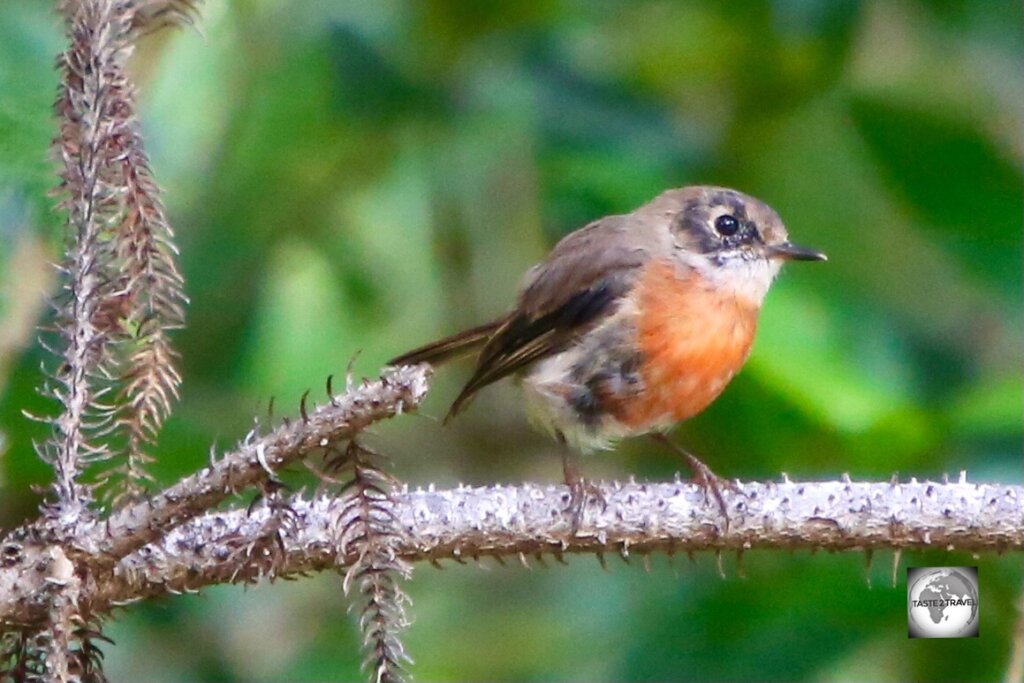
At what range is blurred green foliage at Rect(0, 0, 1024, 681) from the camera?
3.54 m

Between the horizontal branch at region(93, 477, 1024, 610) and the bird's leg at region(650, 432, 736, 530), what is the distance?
0.05 feet

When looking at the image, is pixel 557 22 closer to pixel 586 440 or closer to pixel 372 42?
pixel 372 42

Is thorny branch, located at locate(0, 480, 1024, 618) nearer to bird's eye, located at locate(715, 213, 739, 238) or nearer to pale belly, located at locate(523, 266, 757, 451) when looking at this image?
pale belly, located at locate(523, 266, 757, 451)

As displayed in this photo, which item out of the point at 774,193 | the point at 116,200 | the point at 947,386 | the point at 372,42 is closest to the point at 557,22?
the point at 372,42

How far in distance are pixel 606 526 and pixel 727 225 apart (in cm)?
198

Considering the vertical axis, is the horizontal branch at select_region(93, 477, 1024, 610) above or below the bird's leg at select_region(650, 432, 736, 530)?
below

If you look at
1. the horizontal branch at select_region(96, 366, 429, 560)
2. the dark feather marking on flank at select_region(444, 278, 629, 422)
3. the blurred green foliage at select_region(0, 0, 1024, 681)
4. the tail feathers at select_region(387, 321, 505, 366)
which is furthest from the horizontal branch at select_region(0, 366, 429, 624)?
the dark feather marking on flank at select_region(444, 278, 629, 422)

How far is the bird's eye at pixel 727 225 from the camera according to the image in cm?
402

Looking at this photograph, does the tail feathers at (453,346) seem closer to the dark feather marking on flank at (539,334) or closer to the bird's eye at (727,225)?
the dark feather marking on flank at (539,334)

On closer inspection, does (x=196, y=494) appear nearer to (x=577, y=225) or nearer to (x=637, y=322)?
(x=637, y=322)

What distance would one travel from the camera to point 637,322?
3672 millimetres
